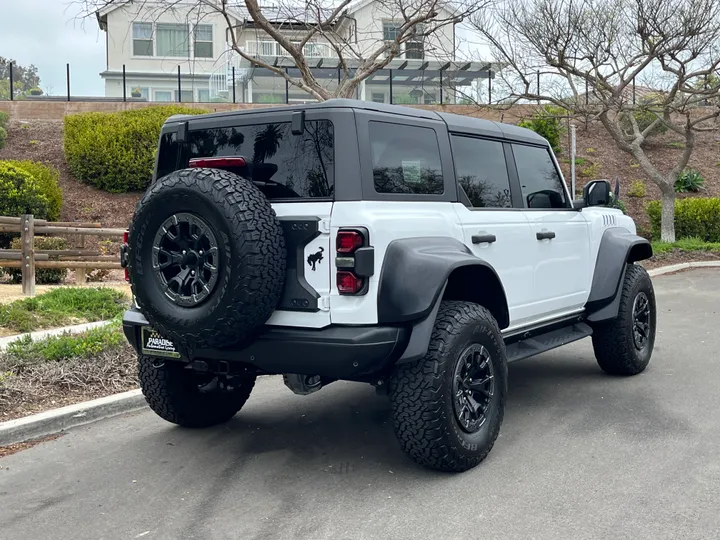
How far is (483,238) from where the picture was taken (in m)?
5.04

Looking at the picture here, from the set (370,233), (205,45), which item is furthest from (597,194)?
(205,45)

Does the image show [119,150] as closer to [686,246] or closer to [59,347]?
[686,246]

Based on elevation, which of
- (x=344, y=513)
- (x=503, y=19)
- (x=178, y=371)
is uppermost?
(x=503, y=19)

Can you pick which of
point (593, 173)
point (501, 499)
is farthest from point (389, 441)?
point (593, 173)

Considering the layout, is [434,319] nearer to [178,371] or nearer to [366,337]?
[366,337]

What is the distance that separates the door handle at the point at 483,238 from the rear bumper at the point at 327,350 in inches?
38.5

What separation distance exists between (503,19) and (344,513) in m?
15.0

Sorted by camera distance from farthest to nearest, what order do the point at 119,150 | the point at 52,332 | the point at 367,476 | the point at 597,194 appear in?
the point at 119,150 → the point at 52,332 → the point at 597,194 → the point at 367,476

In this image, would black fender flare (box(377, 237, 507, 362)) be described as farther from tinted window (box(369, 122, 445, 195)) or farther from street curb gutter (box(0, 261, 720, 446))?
street curb gutter (box(0, 261, 720, 446))

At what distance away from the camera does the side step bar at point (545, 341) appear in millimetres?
5539

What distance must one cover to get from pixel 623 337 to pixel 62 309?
607 centimetres

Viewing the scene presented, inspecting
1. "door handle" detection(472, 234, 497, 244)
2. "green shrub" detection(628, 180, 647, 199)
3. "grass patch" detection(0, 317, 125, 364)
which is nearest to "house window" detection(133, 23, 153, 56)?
"green shrub" detection(628, 180, 647, 199)

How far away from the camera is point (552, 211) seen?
6152 mm

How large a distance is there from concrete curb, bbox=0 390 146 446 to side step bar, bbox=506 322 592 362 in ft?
9.63
